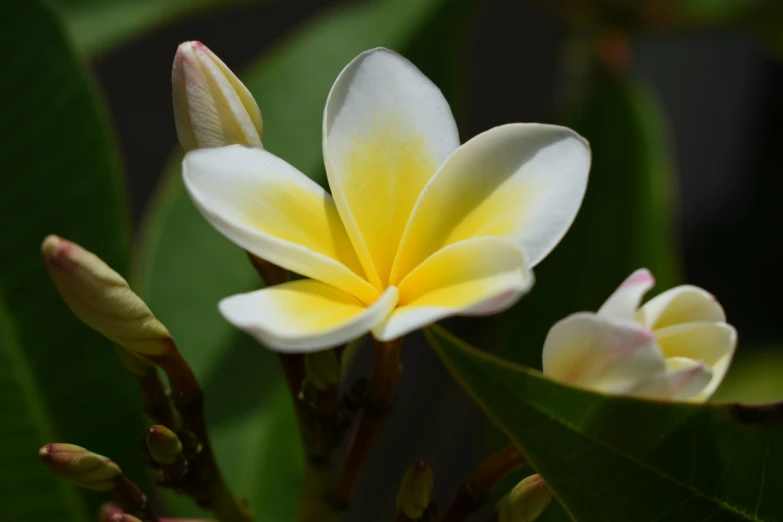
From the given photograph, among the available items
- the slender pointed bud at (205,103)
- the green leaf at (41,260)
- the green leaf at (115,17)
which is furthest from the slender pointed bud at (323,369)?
the green leaf at (115,17)

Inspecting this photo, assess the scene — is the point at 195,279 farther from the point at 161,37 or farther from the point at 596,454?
the point at 161,37

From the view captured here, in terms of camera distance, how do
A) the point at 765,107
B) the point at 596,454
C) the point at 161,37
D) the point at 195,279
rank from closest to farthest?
1. the point at 596,454
2. the point at 195,279
3. the point at 161,37
4. the point at 765,107

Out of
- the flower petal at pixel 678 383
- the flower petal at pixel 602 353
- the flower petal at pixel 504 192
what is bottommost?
the flower petal at pixel 678 383

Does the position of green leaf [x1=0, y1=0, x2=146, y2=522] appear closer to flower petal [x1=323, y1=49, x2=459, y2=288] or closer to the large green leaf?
the large green leaf

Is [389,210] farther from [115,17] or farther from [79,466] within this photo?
[115,17]

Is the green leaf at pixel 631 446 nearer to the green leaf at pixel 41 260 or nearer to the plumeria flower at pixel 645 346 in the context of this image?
the plumeria flower at pixel 645 346

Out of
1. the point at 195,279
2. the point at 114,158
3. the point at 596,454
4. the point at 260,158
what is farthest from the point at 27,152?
the point at 596,454
